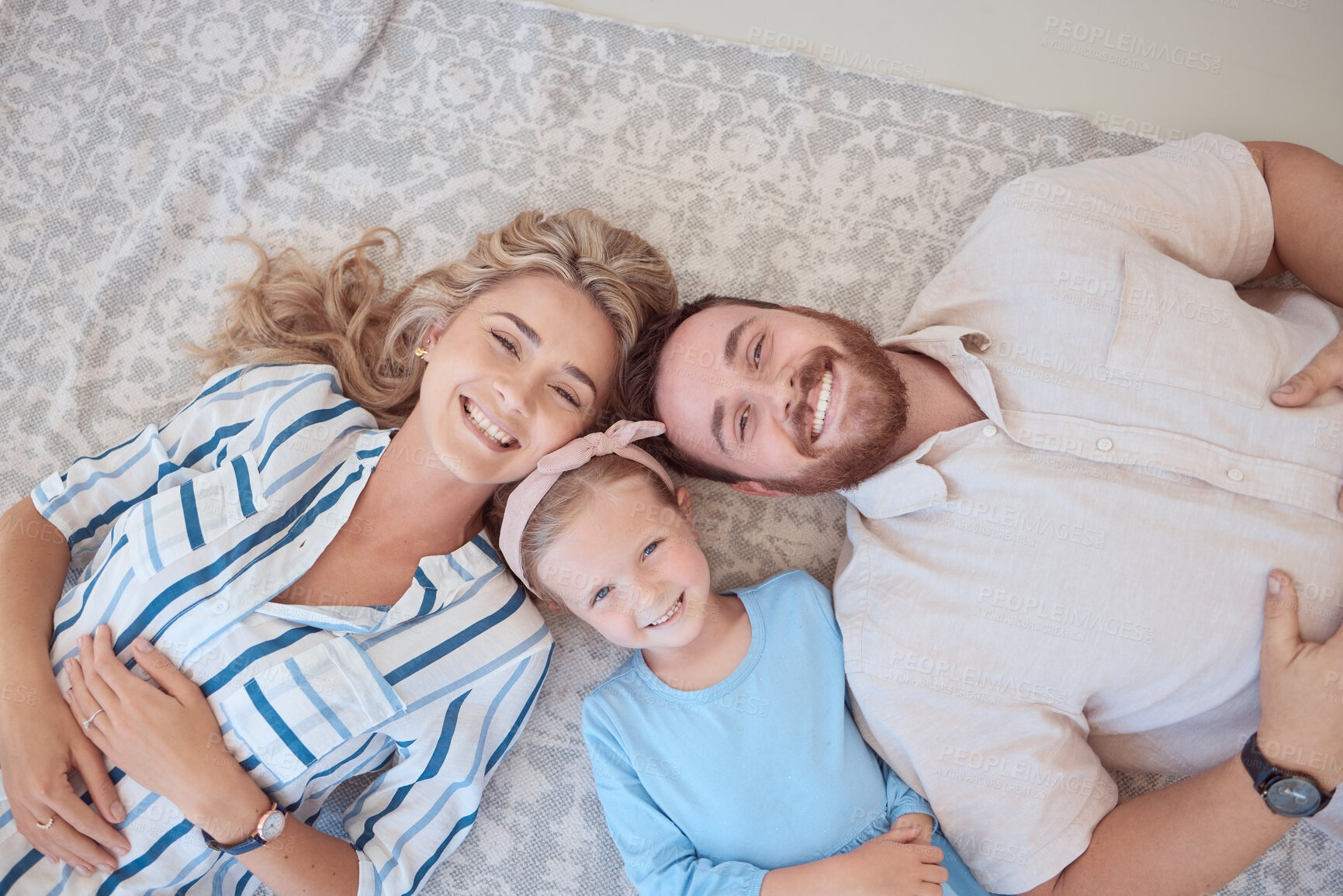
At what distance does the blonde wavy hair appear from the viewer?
2232 mm

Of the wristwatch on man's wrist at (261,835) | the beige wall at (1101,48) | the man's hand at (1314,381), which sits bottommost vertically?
the wristwatch on man's wrist at (261,835)

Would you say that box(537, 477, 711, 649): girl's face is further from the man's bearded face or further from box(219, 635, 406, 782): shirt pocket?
box(219, 635, 406, 782): shirt pocket

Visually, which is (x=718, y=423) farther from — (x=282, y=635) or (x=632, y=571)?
(x=282, y=635)

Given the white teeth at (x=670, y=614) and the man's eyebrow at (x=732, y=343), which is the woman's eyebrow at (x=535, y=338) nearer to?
the man's eyebrow at (x=732, y=343)

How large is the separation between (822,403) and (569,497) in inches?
25.5

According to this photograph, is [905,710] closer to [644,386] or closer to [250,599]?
[644,386]

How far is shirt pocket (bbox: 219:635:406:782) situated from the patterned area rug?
100 centimetres

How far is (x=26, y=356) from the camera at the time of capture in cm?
251

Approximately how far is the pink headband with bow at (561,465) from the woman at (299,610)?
55 millimetres

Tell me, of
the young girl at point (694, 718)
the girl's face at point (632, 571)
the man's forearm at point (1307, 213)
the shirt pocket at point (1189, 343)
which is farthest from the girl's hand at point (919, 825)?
the man's forearm at point (1307, 213)

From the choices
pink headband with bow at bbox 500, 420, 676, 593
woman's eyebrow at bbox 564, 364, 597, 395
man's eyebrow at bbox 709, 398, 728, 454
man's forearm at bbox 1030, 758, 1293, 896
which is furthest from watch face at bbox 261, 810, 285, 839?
man's forearm at bbox 1030, 758, 1293, 896

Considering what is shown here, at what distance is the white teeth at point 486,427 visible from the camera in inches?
80.0

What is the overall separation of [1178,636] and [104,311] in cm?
301

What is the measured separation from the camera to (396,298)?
2541mm
